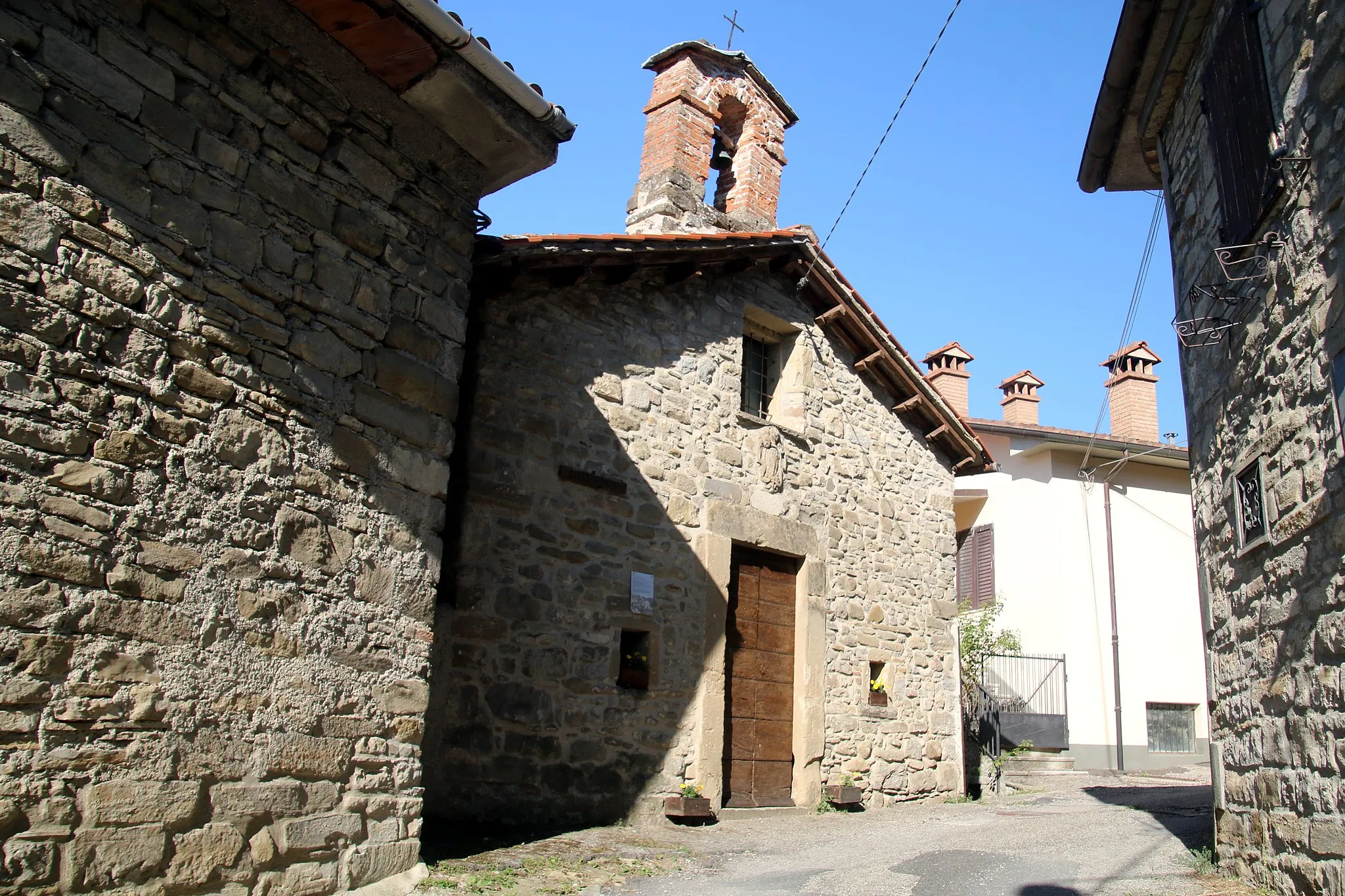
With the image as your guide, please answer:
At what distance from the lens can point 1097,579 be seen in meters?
15.1

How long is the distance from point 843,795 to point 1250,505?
445 centimetres

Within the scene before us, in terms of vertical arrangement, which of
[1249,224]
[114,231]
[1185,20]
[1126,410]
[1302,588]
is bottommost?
[1302,588]

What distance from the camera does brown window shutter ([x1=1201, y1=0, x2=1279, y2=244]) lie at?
189 inches

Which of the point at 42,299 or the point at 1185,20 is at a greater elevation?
the point at 1185,20

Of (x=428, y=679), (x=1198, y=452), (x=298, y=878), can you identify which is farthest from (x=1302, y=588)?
(x=298, y=878)

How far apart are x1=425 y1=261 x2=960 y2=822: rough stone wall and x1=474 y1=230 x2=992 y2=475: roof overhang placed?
164 mm

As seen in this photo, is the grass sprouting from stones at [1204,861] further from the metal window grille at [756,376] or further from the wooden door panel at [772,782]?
the metal window grille at [756,376]

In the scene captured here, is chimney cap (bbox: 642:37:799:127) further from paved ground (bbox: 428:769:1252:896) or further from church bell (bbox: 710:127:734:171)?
paved ground (bbox: 428:769:1252:896)

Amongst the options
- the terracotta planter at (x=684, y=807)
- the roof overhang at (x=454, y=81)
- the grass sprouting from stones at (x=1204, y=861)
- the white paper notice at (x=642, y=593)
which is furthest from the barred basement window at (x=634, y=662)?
the grass sprouting from stones at (x=1204, y=861)

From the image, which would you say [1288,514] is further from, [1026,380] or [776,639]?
[1026,380]

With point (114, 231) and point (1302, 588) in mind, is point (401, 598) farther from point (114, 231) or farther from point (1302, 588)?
point (1302, 588)

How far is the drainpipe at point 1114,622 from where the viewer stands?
47.2 feet

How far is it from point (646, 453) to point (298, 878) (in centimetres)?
414

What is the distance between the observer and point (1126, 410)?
17.2m
